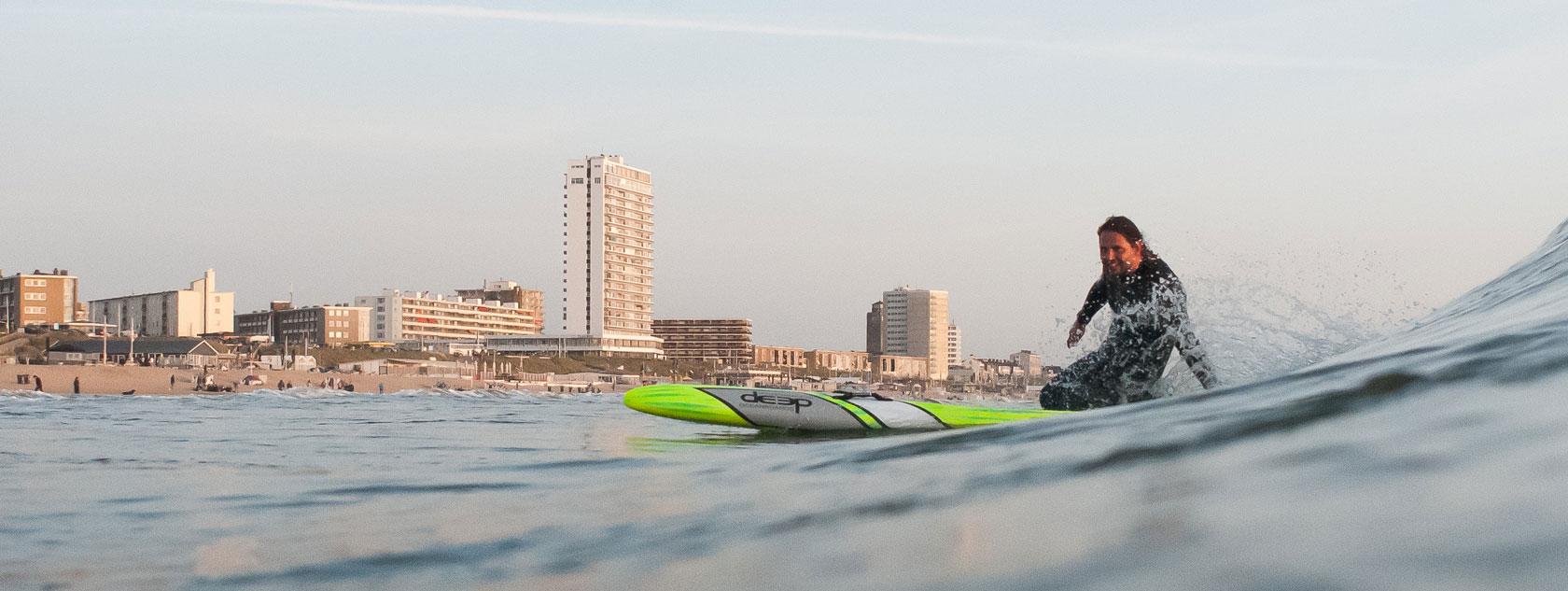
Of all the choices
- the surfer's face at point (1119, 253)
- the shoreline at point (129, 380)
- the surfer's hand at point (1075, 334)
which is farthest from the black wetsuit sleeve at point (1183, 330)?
the shoreline at point (129, 380)

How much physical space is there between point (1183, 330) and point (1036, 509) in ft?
22.0

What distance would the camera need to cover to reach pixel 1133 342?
8117 mm

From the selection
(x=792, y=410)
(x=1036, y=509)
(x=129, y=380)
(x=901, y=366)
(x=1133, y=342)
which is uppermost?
(x=1133, y=342)

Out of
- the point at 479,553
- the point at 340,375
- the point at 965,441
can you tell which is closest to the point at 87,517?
the point at 479,553

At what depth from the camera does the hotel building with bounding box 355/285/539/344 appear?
171375 mm

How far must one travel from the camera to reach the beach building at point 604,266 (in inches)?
5979

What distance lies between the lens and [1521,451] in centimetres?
129

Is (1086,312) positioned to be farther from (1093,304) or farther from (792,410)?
(792,410)

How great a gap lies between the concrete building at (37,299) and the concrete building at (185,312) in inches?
279

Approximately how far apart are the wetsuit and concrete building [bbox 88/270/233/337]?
142903 millimetres

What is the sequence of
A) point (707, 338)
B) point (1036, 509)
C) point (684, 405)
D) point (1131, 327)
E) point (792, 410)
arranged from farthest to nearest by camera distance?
point (707, 338) → point (684, 405) → point (792, 410) → point (1131, 327) → point (1036, 509)

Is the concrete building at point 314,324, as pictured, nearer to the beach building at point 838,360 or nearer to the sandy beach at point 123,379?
the beach building at point 838,360

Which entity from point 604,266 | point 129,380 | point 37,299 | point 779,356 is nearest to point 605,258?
point 604,266

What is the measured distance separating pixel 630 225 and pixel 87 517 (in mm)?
158710
